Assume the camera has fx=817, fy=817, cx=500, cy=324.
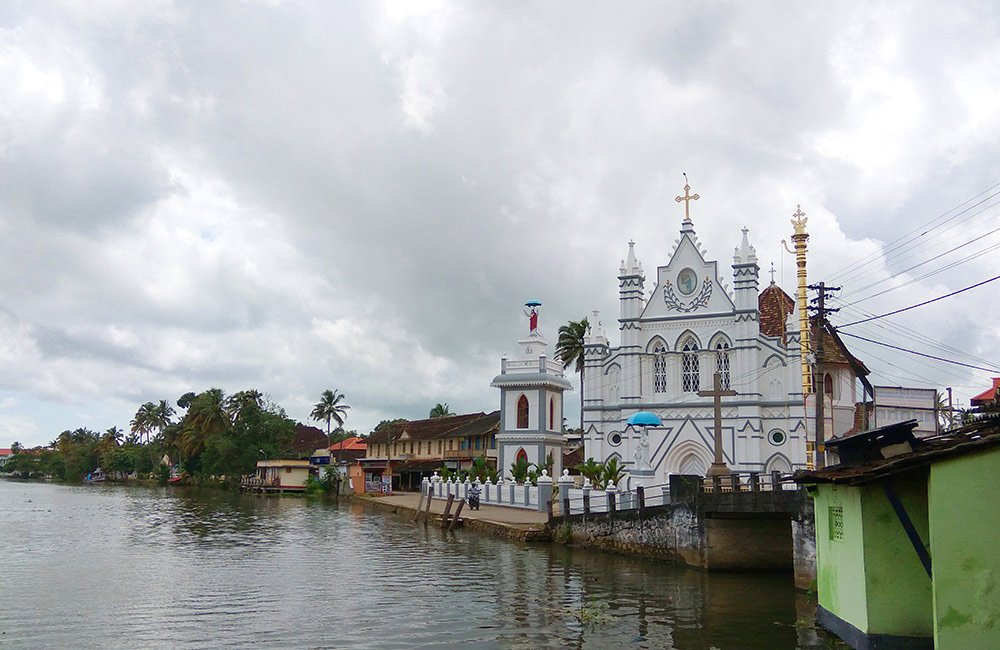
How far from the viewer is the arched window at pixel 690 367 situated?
4156 centimetres

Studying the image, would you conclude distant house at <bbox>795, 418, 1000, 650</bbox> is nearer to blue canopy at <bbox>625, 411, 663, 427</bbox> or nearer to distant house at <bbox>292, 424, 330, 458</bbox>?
blue canopy at <bbox>625, 411, 663, 427</bbox>

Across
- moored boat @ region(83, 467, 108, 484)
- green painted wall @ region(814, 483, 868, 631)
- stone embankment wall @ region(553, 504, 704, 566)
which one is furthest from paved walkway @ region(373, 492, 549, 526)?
moored boat @ region(83, 467, 108, 484)

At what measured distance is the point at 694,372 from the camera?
137 feet

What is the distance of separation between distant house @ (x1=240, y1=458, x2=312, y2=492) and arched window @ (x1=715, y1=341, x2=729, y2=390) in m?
41.6

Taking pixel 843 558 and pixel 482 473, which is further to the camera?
pixel 482 473

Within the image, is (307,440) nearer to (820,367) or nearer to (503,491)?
(503,491)

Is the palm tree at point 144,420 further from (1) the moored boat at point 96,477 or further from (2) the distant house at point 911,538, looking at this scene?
(2) the distant house at point 911,538

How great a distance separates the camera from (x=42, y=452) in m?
143

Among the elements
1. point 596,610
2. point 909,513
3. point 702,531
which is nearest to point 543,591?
point 596,610

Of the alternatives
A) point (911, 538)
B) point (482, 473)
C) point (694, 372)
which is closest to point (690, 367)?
point (694, 372)

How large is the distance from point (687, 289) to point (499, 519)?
15.8 meters

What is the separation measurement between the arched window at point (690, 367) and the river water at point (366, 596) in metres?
14.6

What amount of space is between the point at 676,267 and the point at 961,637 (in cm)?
3443

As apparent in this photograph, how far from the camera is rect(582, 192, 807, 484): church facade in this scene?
1553 inches
